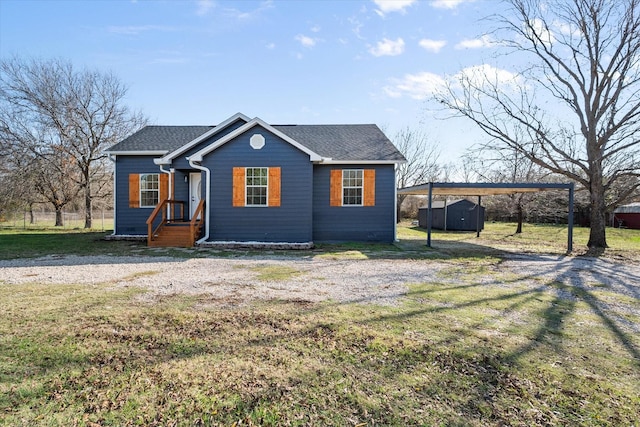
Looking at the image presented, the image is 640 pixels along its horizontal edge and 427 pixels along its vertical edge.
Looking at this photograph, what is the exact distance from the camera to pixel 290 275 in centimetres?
648

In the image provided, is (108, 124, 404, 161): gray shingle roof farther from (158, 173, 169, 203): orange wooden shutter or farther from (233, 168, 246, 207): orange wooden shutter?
(233, 168, 246, 207): orange wooden shutter

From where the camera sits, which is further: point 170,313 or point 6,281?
point 6,281

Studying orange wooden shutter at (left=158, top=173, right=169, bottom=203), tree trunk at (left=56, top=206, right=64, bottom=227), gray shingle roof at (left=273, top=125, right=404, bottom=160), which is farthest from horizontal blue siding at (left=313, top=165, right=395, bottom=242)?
tree trunk at (left=56, top=206, right=64, bottom=227)

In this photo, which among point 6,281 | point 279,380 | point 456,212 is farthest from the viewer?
point 456,212

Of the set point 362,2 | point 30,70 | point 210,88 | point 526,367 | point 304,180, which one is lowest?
point 526,367

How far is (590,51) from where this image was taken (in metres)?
11.9

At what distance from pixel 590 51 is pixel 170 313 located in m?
15.5

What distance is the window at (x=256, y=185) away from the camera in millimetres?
11070

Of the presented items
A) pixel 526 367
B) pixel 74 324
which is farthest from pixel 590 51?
pixel 74 324

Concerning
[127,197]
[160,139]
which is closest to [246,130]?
[160,139]

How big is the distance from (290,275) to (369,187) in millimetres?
6470

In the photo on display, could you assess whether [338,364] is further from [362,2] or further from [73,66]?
[73,66]

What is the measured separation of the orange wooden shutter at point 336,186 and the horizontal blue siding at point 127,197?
6.75 meters

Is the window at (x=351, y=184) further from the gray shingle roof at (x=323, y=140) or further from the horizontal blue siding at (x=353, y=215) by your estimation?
the gray shingle roof at (x=323, y=140)
